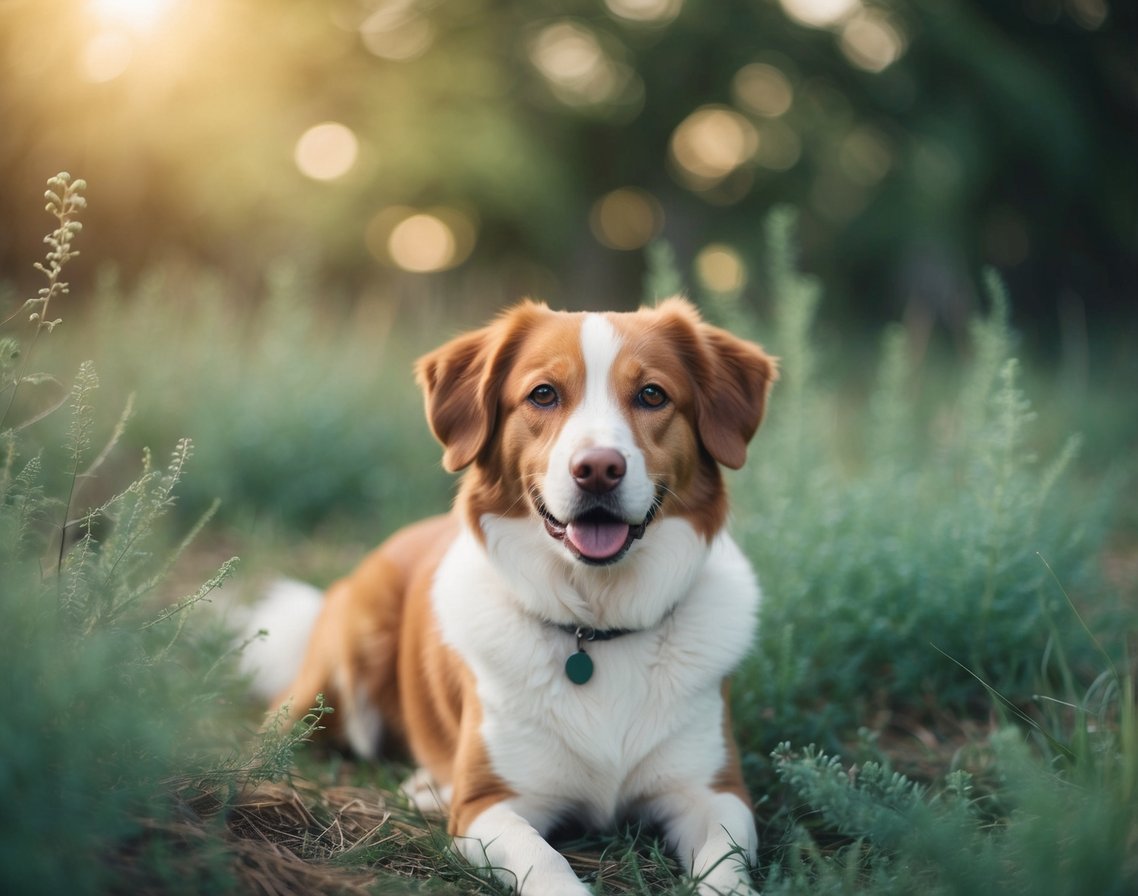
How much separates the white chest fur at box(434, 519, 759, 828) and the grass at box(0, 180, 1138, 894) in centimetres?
22

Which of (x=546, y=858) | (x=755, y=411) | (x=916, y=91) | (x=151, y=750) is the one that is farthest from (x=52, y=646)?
(x=916, y=91)

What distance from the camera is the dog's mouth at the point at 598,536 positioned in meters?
2.39

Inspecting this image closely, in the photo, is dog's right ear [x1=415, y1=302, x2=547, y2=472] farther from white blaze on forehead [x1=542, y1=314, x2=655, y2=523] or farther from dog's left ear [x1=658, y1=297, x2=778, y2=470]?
dog's left ear [x1=658, y1=297, x2=778, y2=470]

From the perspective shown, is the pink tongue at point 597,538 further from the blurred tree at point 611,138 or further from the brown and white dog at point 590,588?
the blurred tree at point 611,138

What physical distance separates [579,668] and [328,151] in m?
10.2

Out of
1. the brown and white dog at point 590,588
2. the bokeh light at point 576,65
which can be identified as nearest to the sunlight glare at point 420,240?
the bokeh light at point 576,65

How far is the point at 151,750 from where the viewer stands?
1.83 metres

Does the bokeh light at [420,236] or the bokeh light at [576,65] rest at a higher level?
the bokeh light at [576,65]

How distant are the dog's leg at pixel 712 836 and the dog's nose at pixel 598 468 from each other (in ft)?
2.88

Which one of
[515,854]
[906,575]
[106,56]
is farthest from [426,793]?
[106,56]

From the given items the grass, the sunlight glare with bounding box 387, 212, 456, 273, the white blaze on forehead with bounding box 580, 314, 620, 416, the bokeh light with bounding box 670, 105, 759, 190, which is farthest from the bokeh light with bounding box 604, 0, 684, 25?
the white blaze on forehead with bounding box 580, 314, 620, 416

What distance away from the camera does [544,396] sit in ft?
8.51

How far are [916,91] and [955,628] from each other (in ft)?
31.6

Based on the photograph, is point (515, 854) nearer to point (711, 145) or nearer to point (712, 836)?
point (712, 836)
